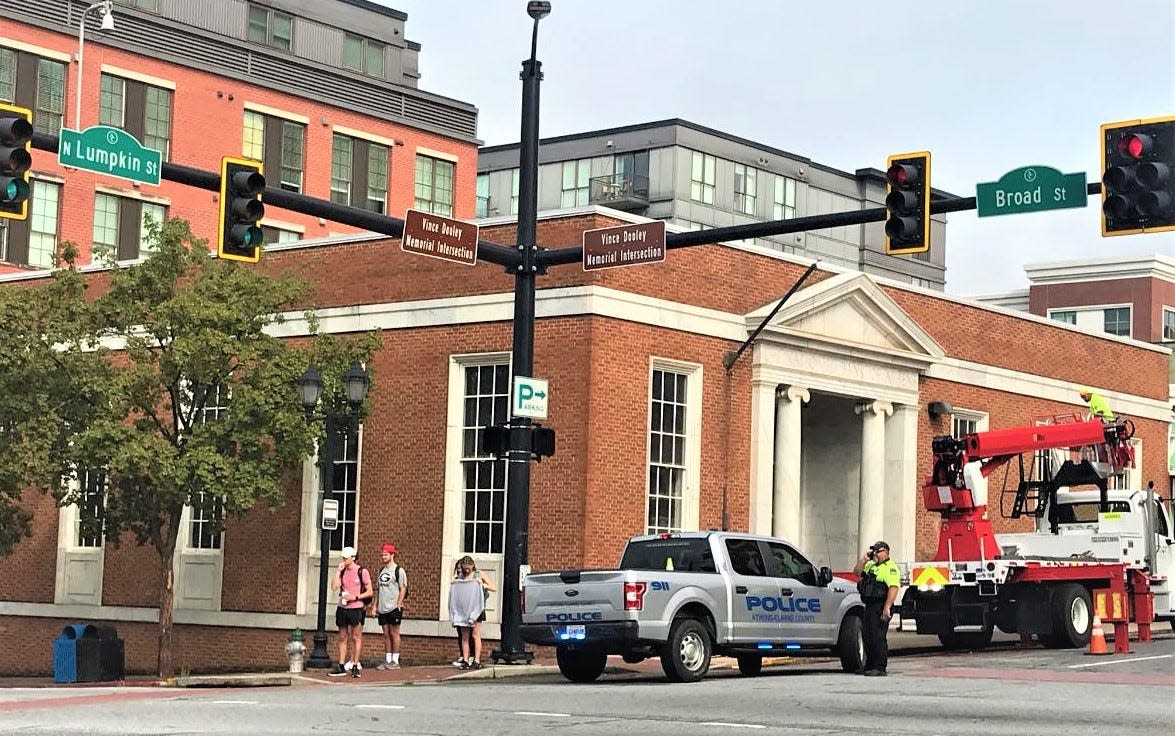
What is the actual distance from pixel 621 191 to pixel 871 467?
156 ft

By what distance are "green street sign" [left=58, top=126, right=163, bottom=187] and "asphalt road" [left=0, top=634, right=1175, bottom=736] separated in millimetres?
5279

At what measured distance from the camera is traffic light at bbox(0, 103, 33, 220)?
18172 mm

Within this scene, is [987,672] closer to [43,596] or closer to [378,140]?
[43,596]

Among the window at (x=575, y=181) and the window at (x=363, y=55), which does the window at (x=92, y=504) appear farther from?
the window at (x=575, y=181)

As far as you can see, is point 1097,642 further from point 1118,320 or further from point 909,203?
point 1118,320

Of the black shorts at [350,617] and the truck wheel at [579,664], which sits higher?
the black shorts at [350,617]

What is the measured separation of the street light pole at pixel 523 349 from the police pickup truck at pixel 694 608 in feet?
5.00

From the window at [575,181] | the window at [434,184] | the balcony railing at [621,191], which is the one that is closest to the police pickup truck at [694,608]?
the window at [434,184]

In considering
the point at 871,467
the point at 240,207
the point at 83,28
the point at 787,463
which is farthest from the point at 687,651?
the point at 83,28

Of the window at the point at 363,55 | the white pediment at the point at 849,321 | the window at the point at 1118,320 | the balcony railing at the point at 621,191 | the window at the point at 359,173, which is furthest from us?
the window at the point at 1118,320

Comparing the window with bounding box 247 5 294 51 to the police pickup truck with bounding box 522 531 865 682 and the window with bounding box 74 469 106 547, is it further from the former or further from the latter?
the police pickup truck with bounding box 522 531 865 682

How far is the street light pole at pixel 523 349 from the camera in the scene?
24.6m

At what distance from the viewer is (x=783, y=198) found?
282ft

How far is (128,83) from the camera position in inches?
2048
